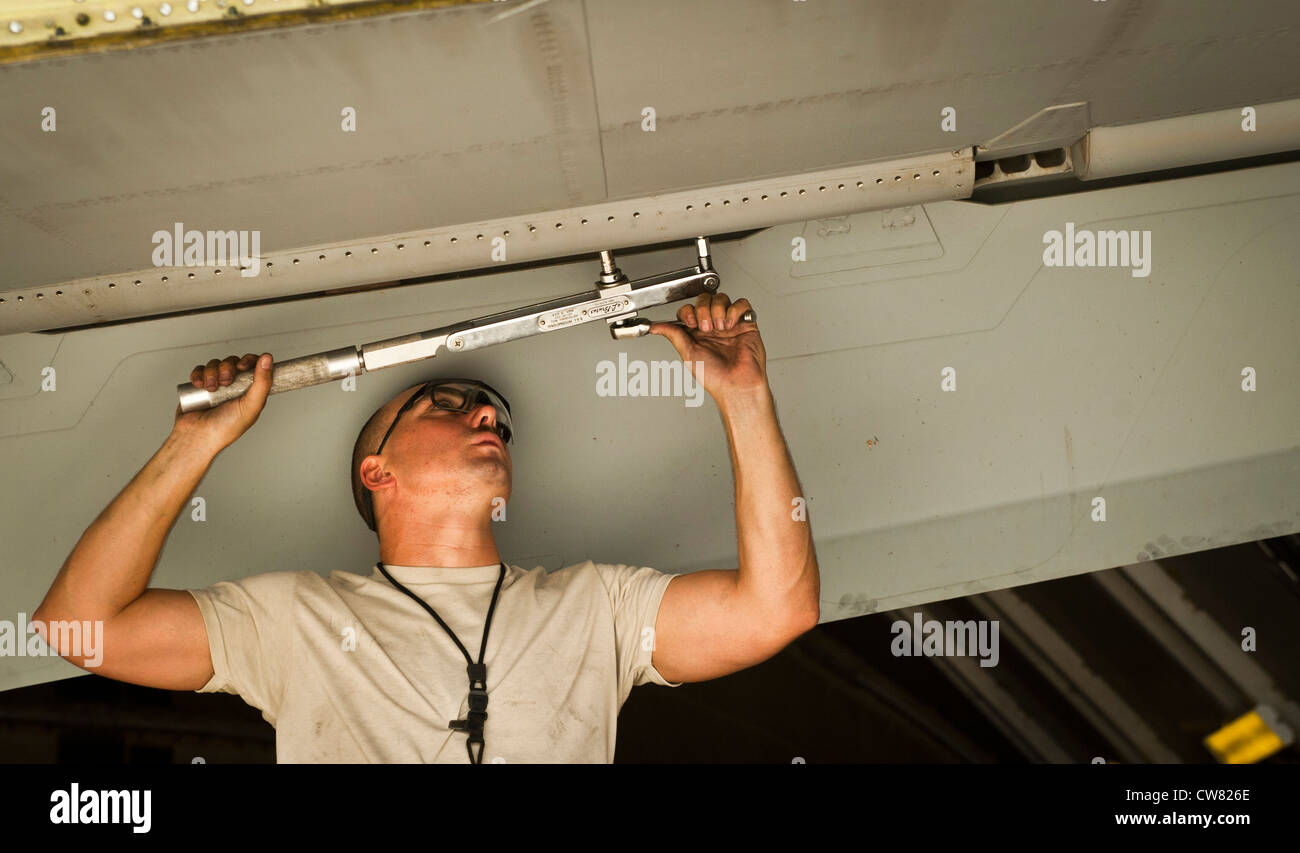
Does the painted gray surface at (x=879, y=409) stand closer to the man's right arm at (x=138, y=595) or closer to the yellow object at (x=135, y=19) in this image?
the man's right arm at (x=138, y=595)

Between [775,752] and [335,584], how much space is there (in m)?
2.36

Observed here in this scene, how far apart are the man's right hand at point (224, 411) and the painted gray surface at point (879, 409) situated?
250 mm

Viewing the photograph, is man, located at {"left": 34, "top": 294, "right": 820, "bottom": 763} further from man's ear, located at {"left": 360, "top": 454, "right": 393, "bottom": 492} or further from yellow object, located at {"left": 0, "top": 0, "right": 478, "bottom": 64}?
yellow object, located at {"left": 0, "top": 0, "right": 478, "bottom": 64}

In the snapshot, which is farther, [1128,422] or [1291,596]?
[1291,596]

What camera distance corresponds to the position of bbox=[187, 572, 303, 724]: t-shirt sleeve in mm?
1337

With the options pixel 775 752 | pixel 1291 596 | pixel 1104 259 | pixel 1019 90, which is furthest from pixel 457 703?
pixel 1291 596

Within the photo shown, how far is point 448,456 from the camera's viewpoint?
1479 mm

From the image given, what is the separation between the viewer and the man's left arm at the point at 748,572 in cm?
138

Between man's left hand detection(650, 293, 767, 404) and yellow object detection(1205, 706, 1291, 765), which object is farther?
yellow object detection(1205, 706, 1291, 765)

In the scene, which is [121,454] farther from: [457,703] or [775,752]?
[775,752]

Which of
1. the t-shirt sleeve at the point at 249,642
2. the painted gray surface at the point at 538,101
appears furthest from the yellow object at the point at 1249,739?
the t-shirt sleeve at the point at 249,642

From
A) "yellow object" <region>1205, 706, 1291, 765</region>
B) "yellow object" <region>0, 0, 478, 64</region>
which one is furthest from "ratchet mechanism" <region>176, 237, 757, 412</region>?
"yellow object" <region>1205, 706, 1291, 765</region>

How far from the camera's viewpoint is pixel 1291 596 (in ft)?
8.96

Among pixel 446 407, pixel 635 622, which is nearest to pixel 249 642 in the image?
pixel 446 407
